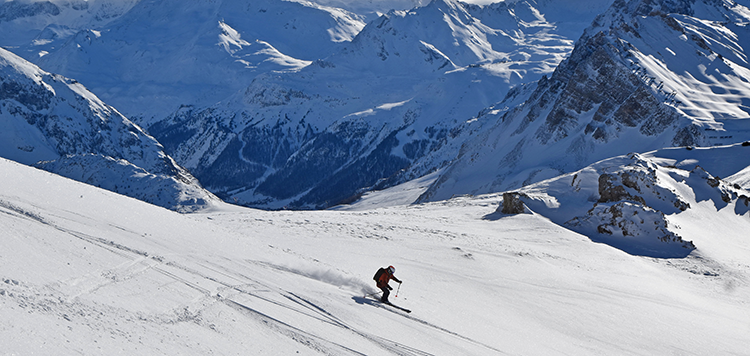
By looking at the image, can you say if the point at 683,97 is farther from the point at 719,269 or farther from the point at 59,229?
the point at 59,229

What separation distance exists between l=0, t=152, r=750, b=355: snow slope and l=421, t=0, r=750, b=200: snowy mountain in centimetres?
4790

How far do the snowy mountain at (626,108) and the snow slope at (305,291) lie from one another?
47896 millimetres

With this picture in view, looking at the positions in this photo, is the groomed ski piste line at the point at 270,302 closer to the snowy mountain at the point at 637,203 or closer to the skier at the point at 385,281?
the skier at the point at 385,281

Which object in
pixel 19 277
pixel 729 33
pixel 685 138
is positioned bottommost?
pixel 19 277

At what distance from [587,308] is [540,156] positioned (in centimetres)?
6810

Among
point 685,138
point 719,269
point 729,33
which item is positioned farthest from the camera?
point 729,33

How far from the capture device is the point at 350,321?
47.3ft

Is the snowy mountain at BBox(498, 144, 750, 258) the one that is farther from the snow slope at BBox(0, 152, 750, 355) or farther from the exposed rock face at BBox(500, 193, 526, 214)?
the snow slope at BBox(0, 152, 750, 355)

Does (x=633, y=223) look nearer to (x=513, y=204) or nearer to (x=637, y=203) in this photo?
(x=637, y=203)

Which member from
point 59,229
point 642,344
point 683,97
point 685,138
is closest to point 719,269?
point 642,344

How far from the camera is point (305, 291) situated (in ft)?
51.5

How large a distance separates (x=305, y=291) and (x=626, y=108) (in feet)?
237

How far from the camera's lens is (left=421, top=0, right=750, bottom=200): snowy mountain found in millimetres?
72500

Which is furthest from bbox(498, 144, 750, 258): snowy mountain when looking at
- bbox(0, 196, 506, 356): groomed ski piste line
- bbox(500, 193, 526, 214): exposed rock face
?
bbox(0, 196, 506, 356): groomed ski piste line
